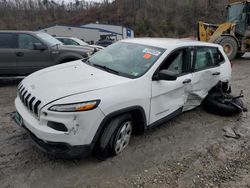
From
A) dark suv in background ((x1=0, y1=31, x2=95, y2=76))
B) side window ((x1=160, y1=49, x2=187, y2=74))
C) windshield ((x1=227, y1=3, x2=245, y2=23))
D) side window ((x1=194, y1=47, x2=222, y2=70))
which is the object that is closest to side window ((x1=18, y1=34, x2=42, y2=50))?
dark suv in background ((x1=0, y1=31, x2=95, y2=76))

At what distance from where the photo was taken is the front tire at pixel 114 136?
9.45 ft

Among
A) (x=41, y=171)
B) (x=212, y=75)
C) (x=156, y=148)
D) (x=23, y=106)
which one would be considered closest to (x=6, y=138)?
(x=23, y=106)

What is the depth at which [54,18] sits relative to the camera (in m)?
80.2

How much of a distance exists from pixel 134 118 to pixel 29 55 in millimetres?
4441

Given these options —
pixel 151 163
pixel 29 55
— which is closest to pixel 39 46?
pixel 29 55

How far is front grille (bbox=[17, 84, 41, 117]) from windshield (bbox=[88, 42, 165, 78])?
1155 millimetres

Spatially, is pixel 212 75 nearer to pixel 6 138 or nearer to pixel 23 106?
pixel 23 106

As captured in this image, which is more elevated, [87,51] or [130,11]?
[130,11]

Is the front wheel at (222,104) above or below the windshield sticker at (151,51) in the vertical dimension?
below

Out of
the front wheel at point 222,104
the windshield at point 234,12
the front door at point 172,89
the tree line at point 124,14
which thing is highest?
the tree line at point 124,14

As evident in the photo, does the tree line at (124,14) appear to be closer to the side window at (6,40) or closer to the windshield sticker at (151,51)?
the side window at (6,40)

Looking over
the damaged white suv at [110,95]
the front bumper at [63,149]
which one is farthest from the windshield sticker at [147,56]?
the front bumper at [63,149]

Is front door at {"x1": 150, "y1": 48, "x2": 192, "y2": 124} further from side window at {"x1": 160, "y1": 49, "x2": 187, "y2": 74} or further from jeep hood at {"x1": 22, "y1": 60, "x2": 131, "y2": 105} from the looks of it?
jeep hood at {"x1": 22, "y1": 60, "x2": 131, "y2": 105}

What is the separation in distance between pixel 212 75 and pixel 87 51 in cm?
357
